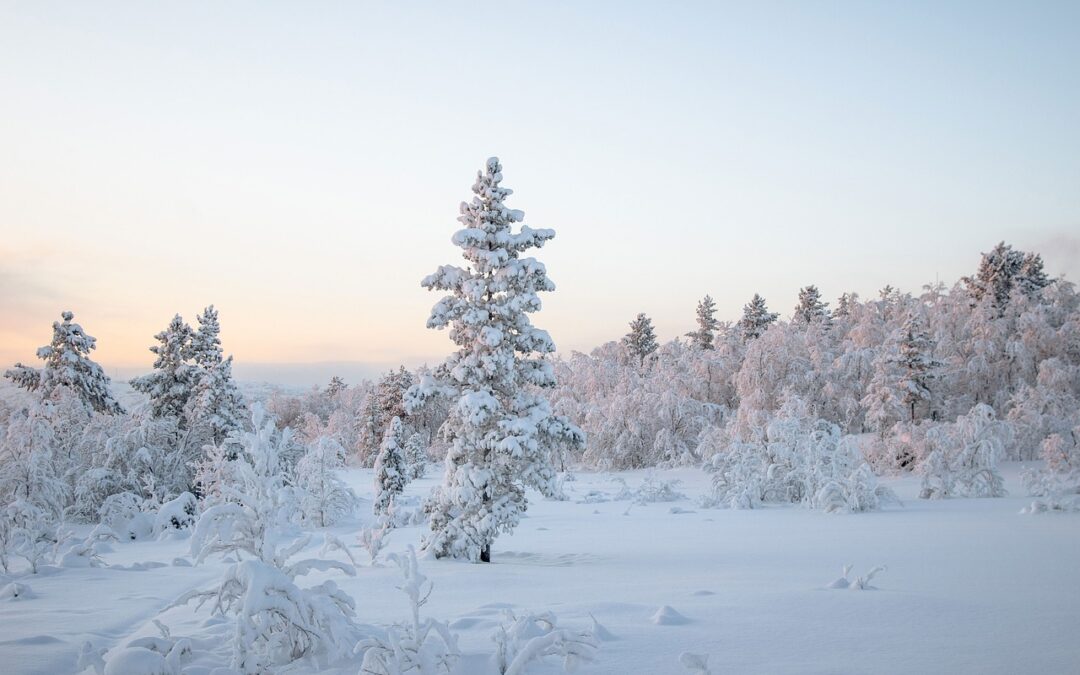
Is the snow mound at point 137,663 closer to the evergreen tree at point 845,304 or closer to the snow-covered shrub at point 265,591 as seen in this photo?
the snow-covered shrub at point 265,591

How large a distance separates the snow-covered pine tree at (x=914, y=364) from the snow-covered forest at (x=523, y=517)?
0.13 metres

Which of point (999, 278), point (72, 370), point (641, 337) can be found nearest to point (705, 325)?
point (641, 337)

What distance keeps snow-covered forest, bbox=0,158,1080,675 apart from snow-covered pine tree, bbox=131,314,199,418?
121mm

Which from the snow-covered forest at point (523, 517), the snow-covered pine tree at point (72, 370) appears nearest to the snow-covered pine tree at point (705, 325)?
the snow-covered forest at point (523, 517)

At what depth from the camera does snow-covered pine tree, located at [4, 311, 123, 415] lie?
86.1 feet

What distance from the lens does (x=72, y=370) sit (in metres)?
26.3

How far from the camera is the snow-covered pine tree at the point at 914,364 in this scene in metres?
30.2

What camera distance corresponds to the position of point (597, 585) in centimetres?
918

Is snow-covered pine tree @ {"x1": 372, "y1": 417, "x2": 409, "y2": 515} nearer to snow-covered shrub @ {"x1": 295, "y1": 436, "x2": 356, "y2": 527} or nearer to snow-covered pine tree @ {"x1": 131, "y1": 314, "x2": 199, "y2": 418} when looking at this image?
snow-covered shrub @ {"x1": 295, "y1": 436, "x2": 356, "y2": 527}

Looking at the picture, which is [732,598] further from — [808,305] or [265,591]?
[808,305]

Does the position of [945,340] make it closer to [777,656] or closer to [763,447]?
[763,447]

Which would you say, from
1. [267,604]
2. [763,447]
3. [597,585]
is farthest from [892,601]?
[763,447]

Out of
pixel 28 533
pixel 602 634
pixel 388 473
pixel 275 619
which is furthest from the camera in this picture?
pixel 388 473

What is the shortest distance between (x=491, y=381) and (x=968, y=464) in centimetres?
1738
